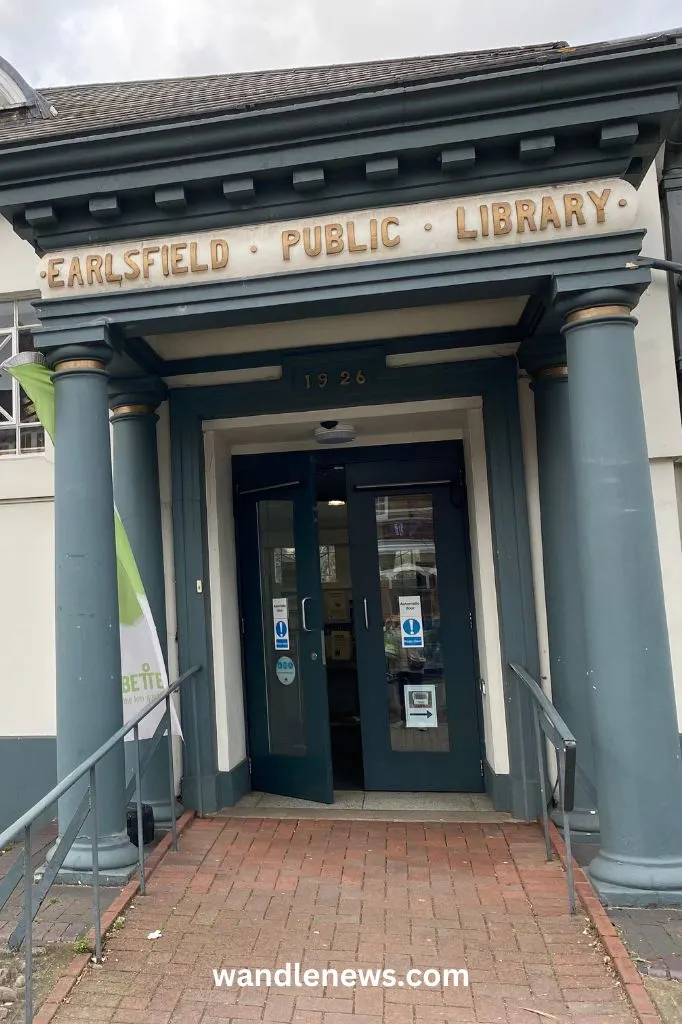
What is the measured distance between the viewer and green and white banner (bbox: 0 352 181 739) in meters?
4.25

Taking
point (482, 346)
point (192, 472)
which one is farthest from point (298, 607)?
point (482, 346)

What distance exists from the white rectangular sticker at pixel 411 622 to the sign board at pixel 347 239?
2.69 metres

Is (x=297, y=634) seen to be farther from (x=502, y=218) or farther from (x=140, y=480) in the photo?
(x=502, y=218)

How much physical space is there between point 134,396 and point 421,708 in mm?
3103

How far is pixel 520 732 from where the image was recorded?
473 cm

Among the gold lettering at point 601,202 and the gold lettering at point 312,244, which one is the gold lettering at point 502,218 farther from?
the gold lettering at point 312,244

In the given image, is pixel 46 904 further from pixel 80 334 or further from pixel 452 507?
pixel 452 507

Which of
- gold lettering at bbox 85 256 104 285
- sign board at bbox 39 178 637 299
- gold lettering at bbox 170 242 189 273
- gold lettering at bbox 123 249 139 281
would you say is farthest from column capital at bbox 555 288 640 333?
gold lettering at bbox 85 256 104 285

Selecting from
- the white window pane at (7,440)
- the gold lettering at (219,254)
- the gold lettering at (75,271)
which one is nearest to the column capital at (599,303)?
the gold lettering at (219,254)

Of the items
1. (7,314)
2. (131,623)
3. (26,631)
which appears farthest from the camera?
(7,314)

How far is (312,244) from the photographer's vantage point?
12.6 feet

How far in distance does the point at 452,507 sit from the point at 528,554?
855 mm

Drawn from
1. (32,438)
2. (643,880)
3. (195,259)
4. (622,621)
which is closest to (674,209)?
(622,621)

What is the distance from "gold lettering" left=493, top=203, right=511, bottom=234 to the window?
12.3ft
